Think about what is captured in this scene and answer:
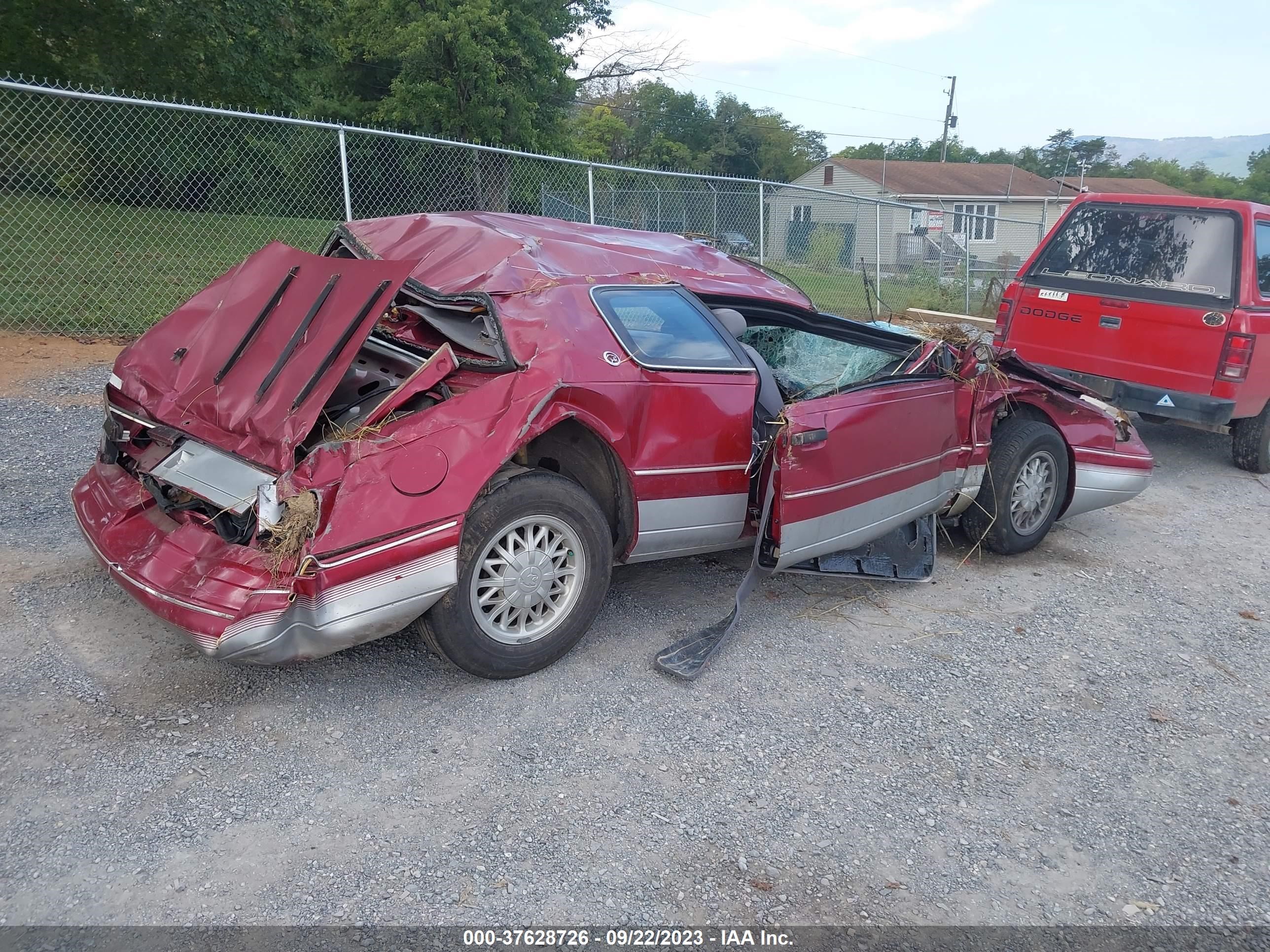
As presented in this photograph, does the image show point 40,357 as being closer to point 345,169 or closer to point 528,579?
point 345,169

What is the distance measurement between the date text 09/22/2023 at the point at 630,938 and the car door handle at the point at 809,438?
82.6 inches

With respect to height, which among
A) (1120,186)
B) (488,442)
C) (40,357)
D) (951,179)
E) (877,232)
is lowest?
(40,357)

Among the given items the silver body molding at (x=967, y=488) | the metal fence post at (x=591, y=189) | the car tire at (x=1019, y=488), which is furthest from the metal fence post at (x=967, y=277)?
the silver body molding at (x=967, y=488)

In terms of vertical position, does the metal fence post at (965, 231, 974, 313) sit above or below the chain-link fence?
below

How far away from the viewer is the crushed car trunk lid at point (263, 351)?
11.0ft

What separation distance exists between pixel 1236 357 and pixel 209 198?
11015mm

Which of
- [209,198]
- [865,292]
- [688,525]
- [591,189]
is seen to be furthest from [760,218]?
[688,525]

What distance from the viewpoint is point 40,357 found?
25.8 ft

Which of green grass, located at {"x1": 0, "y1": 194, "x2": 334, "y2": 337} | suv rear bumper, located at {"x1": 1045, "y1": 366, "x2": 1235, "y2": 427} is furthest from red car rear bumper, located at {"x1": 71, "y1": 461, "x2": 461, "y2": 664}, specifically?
green grass, located at {"x1": 0, "y1": 194, "x2": 334, "y2": 337}

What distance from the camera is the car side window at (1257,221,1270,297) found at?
723 cm

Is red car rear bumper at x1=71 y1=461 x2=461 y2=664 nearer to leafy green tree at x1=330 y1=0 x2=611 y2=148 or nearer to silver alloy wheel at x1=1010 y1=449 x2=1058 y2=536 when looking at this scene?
silver alloy wheel at x1=1010 y1=449 x2=1058 y2=536

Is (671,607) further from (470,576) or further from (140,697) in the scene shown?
(140,697)

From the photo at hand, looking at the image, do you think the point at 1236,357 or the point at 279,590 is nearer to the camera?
the point at 279,590

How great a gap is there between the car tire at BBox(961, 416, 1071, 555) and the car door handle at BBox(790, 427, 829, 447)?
1.64 meters
